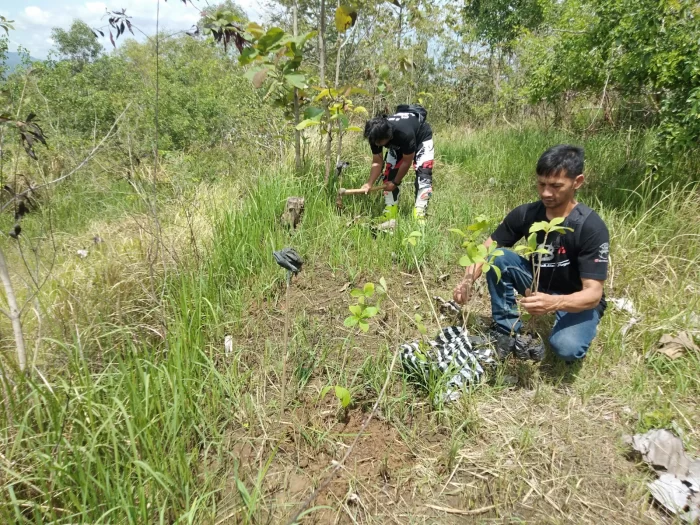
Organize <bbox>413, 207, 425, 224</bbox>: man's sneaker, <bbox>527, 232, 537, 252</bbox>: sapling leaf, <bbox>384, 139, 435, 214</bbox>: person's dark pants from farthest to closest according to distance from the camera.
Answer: <bbox>384, 139, 435, 214</bbox>: person's dark pants
<bbox>413, 207, 425, 224</bbox>: man's sneaker
<bbox>527, 232, 537, 252</bbox>: sapling leaf

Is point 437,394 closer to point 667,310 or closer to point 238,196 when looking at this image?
point 667,310

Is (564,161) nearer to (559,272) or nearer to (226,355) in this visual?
(559,272)

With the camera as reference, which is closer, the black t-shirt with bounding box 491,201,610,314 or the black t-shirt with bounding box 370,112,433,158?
the black t-shirt with bounding box 491,201,610,314

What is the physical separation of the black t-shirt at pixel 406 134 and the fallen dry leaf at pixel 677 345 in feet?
7.35

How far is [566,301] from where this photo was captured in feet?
5.35

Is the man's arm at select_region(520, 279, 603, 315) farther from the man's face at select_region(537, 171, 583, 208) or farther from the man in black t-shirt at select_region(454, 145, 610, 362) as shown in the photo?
the man's face at select_region(537, 171, 583, 208)

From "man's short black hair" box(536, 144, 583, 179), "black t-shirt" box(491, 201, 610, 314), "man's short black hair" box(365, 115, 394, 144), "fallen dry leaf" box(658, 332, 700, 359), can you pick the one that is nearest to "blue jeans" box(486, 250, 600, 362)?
"black t-shirt" box(491, 201, 610, 314)

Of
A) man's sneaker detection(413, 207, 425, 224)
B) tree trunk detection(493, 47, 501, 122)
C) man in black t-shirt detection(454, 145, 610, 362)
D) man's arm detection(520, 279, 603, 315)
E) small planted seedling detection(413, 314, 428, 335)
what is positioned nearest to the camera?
small planted seedling detection(413, 314, 428, 335)

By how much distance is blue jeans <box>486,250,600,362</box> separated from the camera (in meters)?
1.78

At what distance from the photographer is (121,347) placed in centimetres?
170

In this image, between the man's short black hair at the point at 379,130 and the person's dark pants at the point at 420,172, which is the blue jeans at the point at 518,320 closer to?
the person's dark pants at the point at 420,172

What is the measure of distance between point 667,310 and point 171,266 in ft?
9.22

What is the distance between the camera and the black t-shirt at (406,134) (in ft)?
10.5

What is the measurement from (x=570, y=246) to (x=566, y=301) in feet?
1.11
